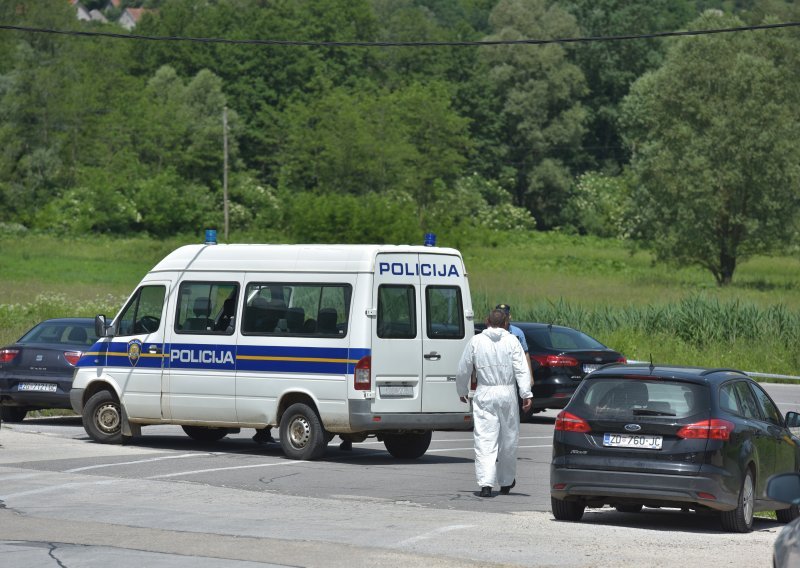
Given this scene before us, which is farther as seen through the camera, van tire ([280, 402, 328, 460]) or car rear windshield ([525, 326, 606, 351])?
car rear windshield ([525, 326, 606, 351])

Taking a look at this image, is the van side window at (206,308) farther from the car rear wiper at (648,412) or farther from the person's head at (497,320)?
the car rear wiper at (648,412)

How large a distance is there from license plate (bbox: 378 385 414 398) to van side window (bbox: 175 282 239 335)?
2168 mm

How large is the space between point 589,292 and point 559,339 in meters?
38.3

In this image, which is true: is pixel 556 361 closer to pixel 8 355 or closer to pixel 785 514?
pixel 8 355

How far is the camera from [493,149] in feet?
378

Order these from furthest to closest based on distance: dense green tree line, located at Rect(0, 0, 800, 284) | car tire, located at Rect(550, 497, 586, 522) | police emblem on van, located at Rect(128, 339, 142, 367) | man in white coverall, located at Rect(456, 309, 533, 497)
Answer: dense green tree line, located at Rect(0, 0, 800, 284), police emblem on van, located at Rect(128, 339, 142, 367), man in white coverall, located at Rect(456, 309, 533, 497), car tire, located at Rect(550, 497, 586, 522)

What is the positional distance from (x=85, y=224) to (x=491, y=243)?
2603 cm

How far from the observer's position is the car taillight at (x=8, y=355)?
848 inches

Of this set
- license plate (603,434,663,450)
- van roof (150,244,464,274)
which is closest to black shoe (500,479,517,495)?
license plate (603,434,663,450)

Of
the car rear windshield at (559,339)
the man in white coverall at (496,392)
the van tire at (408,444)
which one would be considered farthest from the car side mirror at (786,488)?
the car rear windshield at (559,339)

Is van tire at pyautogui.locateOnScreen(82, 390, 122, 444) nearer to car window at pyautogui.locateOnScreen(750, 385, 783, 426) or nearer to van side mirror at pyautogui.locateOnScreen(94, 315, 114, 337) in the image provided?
van side mirror at pyautogui.locateOnScreen(94, 315, 114, 337)

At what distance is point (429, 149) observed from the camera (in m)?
104

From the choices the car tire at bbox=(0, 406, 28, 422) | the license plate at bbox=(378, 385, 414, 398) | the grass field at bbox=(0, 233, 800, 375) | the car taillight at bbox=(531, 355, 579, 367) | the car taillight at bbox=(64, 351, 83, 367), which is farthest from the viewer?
the grass field at bbox=(0, 233, 800, 375)

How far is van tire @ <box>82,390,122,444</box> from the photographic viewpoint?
18.6 metres
